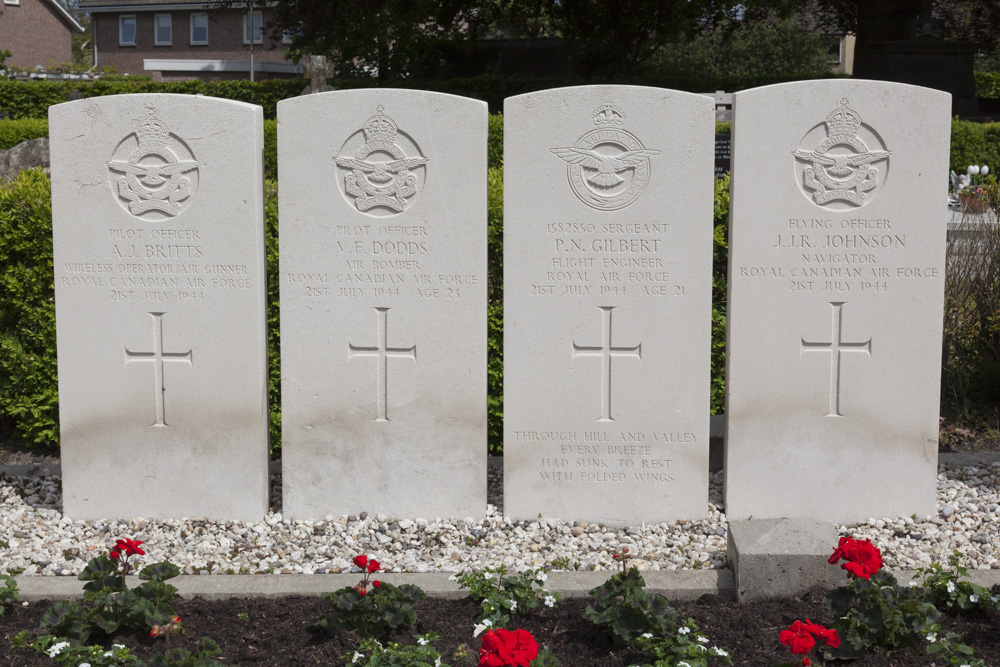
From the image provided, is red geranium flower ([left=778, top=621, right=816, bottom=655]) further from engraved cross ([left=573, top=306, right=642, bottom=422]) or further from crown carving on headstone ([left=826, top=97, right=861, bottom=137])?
crown carving on headstone ([left=826, top=97, right=861, bottom=137])

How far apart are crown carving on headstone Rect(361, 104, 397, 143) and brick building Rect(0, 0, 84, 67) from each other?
43.2 m

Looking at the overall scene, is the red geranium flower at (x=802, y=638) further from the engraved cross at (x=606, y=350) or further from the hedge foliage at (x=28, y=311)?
the hedge foliage at (x=28, y=311)

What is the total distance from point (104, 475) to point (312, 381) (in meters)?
1.08

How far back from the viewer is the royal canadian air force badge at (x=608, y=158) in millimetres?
4324

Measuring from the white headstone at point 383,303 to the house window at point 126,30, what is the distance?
4695cm

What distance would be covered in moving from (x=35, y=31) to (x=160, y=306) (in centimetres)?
4607

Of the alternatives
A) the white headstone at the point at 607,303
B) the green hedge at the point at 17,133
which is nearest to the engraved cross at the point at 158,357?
the white headstone at the point at 607,303

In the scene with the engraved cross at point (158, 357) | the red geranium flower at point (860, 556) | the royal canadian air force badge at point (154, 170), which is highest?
the royal canadian air force badge at point (154, 170)

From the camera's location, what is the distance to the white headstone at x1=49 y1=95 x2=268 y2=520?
4340mm

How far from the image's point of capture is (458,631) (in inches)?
128

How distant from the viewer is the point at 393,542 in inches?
172

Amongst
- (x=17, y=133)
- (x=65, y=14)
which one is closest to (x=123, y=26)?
(x=65, y=14)

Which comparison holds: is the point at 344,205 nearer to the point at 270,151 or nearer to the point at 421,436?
the point at 421,436

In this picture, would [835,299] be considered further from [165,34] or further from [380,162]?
[165,34]
